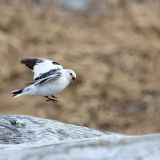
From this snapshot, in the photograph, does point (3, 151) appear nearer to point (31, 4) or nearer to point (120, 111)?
point (120, 111)

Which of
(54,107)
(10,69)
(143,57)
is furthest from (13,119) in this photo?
(143,57)

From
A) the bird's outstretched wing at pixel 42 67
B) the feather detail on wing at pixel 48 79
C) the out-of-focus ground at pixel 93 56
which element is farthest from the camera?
the out-of-focus ground at pixel 93 56

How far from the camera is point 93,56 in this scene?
1051 centimetres

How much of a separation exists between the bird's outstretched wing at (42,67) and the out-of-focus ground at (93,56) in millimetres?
2965

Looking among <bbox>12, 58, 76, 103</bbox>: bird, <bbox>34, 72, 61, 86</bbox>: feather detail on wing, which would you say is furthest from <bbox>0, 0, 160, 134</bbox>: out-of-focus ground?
<bbox>34, 72, 61, 86</bbox>: feather detail on wing

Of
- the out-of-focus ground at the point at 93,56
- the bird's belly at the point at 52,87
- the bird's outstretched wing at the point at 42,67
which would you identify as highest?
the out-of-focus ground at the point at 93,56

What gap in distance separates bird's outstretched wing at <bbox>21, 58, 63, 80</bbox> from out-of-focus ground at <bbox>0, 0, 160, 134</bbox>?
2965mm

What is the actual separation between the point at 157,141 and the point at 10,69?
6.72 meters

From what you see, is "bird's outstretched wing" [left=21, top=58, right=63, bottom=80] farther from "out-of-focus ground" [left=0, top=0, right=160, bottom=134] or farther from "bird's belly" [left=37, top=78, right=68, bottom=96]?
"out-of-focus ground" [left=0, top=0, right=160, bottom=134]

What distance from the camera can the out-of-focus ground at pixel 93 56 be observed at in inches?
360

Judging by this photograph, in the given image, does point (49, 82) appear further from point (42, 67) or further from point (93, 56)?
point (93, 56)

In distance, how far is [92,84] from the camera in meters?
9.74

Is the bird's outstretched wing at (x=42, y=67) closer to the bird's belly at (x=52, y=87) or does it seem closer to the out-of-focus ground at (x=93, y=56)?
the bird's belly at (x=52, y=87)

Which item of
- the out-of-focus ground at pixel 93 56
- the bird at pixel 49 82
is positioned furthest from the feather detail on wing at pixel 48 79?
the out-of-focus ground at pixel 93 56
